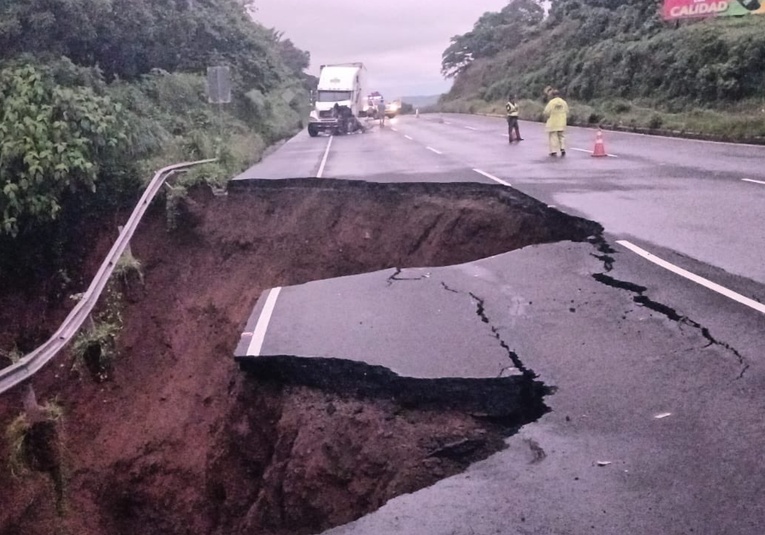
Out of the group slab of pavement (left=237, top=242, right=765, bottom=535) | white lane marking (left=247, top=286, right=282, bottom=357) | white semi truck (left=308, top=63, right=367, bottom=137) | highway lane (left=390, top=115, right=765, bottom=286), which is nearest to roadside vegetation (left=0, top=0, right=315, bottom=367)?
white lane marking (left=247, top=286, right=282, bottom=357)

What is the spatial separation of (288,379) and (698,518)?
3.60 m

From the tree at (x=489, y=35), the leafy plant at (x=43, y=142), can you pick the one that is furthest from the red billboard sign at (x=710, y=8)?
the tree at (x=489, y=35)

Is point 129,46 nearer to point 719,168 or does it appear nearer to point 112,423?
point 112,423

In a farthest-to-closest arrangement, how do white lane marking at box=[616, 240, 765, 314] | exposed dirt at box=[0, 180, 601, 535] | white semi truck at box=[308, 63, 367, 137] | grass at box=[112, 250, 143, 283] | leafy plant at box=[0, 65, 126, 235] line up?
white semi truck at box=[308, 63, 367, 137] → grass at box=[112, 250, 143, 283] → leafy plant at box=[0, 65, 126, 235] → white lane marking at box=[616, 240, 765, 314] → exposed dirt at box=[0, 180, 601, 535]

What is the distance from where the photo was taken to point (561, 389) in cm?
566

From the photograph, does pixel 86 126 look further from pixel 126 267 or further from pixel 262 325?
pixel 262 325

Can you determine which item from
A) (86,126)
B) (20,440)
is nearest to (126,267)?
(86,126)

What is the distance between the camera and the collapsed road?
4.34m

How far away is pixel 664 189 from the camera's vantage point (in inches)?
546

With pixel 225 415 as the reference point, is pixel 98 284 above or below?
above

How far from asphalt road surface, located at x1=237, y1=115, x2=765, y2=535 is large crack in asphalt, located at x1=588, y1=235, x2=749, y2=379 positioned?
24mm

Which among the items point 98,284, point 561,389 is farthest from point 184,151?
point 561,389

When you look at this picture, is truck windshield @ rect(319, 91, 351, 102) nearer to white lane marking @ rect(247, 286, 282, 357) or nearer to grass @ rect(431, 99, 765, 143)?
grass @ rect(431, 99, 765, 143)

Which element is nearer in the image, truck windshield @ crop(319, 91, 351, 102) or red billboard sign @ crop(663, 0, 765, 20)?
red billboard sign @ crop(663, 0, 765, 20)
